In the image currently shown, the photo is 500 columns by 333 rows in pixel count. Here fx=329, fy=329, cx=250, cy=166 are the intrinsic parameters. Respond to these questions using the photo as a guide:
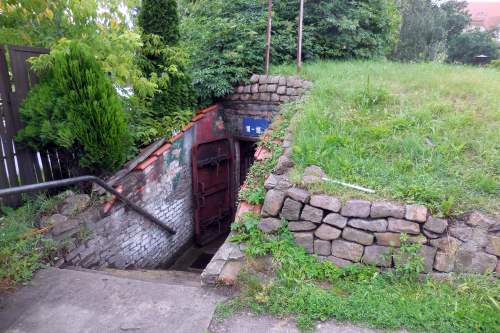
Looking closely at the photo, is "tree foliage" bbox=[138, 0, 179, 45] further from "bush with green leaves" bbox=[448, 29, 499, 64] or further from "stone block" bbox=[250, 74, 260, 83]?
"bush with green leaves" bbox=[448, 29, 499, 64]

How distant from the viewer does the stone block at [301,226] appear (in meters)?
3.12

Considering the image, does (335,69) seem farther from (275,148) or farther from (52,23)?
(52,23)

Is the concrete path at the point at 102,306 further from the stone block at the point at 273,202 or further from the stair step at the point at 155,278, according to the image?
the stone block at the point at 273,202

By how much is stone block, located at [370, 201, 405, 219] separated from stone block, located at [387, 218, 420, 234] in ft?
0.15

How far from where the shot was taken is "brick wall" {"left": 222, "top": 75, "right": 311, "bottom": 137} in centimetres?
664

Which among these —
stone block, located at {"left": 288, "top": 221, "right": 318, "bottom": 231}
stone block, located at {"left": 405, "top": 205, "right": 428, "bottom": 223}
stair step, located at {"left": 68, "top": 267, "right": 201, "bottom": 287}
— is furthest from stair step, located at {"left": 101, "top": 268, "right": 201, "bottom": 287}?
stone block, located at {"left": 405, "top": 205, "right": 428, "bottom": 223}

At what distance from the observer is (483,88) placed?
206 inches

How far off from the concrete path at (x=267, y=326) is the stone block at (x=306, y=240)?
748mm

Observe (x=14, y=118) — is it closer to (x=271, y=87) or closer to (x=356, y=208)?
(x=356, y=208)

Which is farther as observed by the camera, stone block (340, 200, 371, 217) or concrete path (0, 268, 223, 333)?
stone block (340, 200, 371, 217)

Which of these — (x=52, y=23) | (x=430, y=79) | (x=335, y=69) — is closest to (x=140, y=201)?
(x=52, y=23)

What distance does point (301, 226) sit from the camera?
316 centimetres

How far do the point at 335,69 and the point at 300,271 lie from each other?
17.7 feet

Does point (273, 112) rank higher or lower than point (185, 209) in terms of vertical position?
higher
